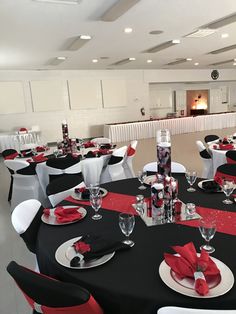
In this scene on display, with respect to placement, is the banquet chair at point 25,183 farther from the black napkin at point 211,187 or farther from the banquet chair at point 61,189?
the black napkin at point 211,187

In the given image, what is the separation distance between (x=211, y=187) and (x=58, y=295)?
164 centimetres

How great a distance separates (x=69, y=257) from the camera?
1482 mm

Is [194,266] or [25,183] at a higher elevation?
[194,266]

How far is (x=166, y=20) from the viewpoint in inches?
193

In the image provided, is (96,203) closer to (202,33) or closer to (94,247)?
(94,247)

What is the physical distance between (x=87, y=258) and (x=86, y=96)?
11268mm

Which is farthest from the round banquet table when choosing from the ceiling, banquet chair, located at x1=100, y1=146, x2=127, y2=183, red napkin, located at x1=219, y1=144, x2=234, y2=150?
the ceiling

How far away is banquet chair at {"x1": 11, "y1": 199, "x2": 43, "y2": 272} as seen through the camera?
6.32 ft

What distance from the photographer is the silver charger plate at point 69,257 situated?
55.7 inches

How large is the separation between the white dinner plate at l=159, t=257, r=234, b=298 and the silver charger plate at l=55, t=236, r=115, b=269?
12.2 inches

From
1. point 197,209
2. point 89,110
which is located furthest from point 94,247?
point 89,110

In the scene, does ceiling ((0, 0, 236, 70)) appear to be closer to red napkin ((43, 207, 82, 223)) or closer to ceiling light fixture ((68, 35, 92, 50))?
ceiling light fixture ((68, 35, 92, 50))

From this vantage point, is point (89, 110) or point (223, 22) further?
point (89, 110)

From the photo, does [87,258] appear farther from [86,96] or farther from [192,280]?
[86,96]
